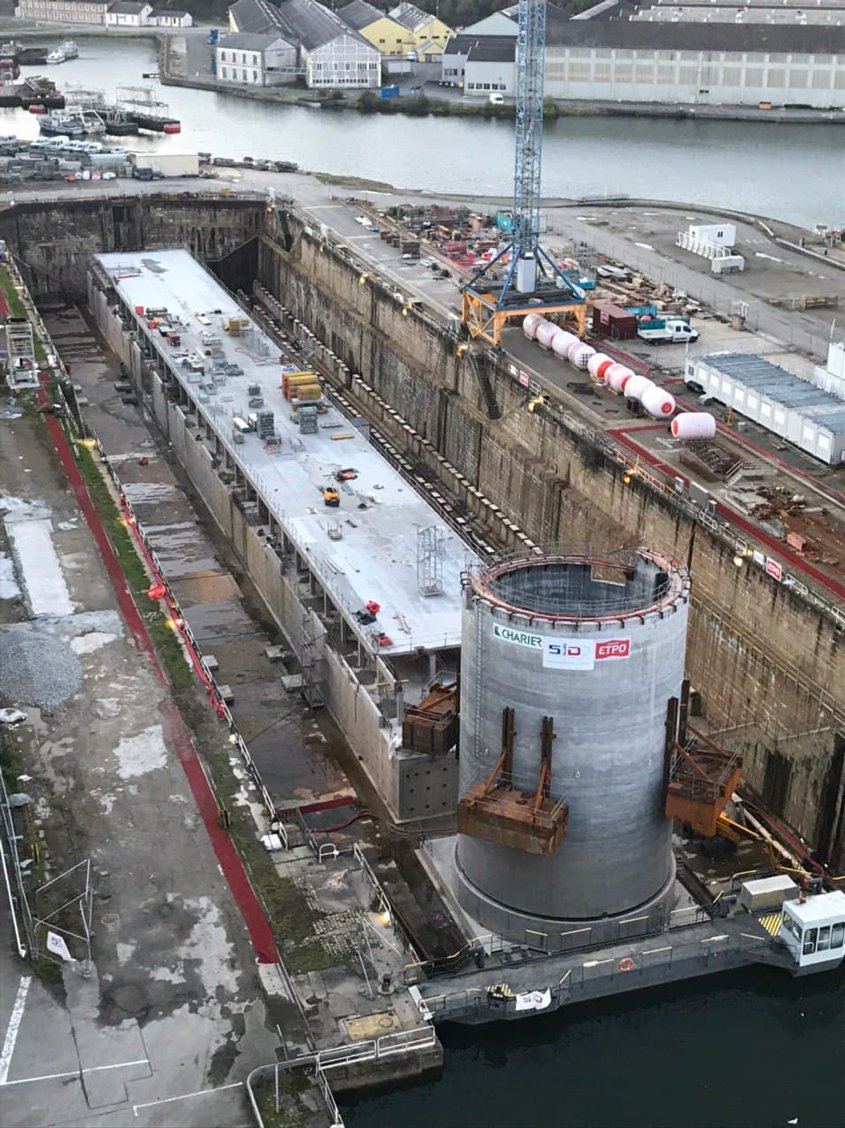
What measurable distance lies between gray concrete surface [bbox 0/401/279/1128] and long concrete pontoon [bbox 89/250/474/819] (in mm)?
7007

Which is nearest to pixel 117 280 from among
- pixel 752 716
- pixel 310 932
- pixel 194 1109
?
pixel 752 716

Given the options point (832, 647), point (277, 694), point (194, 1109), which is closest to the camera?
point (194, 1109)

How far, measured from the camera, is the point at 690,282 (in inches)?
3605

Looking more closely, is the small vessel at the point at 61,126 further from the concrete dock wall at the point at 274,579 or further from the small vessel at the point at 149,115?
the concrete dock wall at the point at 274,579

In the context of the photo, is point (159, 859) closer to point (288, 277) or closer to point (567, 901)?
point (567, 901)

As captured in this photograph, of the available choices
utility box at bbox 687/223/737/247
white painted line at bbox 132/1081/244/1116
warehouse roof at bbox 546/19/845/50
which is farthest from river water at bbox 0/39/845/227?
white painted line at bbox 132/1081/244/1116

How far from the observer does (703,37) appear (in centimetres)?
19488

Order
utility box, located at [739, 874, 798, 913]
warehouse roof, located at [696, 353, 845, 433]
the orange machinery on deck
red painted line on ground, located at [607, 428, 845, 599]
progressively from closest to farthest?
1. the orange machinery on deck
2. utility box, located at [739, 874, 798, 913]
3. red painted line on ground, located at [607, 428, 845, 599]
4. warehouse roof, located at [696, 353, 845, 433]

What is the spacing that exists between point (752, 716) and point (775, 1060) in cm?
1442

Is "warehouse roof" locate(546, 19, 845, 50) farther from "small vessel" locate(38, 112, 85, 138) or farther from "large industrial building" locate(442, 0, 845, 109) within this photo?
"small vessel" locate(38, 112, 85, 138)

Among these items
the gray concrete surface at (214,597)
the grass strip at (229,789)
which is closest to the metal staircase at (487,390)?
the gray concrete surface at (214,597)

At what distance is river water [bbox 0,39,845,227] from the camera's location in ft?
490

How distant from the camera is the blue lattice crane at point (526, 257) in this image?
3189 inches

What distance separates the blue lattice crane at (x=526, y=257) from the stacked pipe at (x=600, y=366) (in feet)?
3.87
